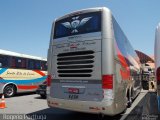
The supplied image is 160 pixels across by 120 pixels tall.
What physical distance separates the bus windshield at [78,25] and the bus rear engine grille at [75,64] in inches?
29.1

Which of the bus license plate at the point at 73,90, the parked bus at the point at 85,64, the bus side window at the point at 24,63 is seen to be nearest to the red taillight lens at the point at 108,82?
the parked bus at the point at 85,64

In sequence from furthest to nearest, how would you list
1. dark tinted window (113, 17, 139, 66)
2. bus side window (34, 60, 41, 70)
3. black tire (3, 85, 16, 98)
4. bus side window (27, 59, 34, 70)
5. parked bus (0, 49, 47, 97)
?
1. bus side window (34, 60, 41, 70)
2. bus side window (27, 59, 34, 70)
3. black tire (3, 85, 16, 98)
4. parked bus (0, 49, 47, 97)
5. dark tinted window (113, 17, 139, 66)

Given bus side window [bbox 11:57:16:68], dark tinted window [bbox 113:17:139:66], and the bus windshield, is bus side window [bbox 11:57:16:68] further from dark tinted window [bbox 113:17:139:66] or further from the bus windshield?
dark tinted window [bbox 113:17:139:66]

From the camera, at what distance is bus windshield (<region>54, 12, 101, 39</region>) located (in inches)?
277

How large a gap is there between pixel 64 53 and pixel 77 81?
1131 millimetres

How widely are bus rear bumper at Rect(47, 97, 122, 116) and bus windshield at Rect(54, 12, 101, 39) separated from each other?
90.6 inches

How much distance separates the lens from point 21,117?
805 cm

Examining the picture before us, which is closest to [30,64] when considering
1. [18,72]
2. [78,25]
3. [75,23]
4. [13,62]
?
[18,72]

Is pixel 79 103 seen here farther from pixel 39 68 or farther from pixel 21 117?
pixel 39 68

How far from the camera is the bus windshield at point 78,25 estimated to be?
703 cm

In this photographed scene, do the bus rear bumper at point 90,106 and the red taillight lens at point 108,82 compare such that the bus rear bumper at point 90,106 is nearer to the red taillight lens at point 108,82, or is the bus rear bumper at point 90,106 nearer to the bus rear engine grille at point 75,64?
the red taillight lens at point 108,82

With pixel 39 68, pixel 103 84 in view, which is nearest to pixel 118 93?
pixel 103 84

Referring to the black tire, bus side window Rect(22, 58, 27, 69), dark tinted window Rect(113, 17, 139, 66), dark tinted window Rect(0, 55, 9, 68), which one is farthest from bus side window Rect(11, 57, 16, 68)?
dark tinted window Rect(113, 17, 139, 66)

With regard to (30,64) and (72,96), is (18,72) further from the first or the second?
(72,96)
